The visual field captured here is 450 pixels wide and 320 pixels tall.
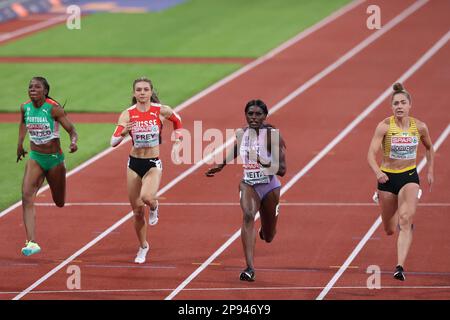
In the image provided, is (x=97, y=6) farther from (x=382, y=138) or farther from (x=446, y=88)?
(x=382, y=138)

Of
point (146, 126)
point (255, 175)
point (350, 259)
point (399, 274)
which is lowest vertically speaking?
point (399, 274)

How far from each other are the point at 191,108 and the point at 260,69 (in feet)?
15.0

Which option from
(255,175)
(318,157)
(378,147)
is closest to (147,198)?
(255,175)

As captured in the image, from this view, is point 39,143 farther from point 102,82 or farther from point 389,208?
point 102,82

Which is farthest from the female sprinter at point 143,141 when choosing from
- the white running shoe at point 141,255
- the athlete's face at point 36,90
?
the athlete's face at point 36,90

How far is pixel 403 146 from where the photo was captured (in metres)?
14.5

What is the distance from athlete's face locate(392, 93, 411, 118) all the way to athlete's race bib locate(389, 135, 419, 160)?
0.93ft

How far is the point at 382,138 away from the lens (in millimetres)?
14539

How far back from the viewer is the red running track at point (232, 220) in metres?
14.5

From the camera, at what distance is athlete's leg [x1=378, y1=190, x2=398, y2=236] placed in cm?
1463

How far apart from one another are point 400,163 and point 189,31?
2214 cm

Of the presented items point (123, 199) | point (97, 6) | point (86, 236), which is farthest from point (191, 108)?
point (97, 6)

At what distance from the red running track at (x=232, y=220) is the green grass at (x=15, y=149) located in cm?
59

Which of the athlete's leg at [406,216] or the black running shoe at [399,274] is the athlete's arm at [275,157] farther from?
the black running shoe at [399,274]
